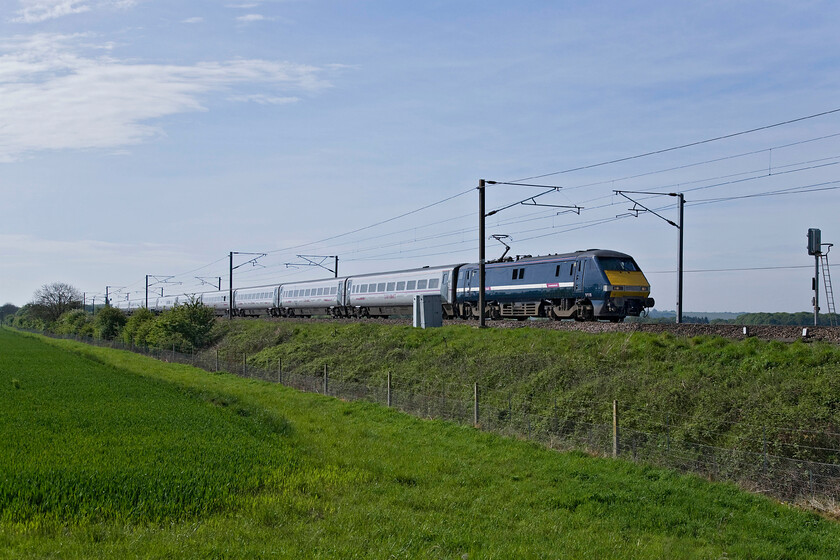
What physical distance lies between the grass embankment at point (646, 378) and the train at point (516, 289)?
462cm

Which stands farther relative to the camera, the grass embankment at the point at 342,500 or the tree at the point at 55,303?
the tree at the point at 55,303

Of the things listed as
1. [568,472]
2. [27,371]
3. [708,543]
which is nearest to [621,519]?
[708,543]

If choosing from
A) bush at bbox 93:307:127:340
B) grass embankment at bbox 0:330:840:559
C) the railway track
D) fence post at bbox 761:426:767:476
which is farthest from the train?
bush at bbox 93:307:127:340

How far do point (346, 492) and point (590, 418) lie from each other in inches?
350

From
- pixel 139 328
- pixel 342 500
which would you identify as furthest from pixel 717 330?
pixel 139 328

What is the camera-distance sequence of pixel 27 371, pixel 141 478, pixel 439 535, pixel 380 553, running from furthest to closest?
pixel 27 371 < pixel 141 478 < pixel 439 535 < pixel 380 553

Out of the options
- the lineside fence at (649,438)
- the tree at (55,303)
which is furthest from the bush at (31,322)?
the lineside fence at (649,438)

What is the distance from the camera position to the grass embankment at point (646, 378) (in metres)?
15.4

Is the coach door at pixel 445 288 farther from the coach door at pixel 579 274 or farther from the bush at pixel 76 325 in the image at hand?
the bush at pixel 76 325

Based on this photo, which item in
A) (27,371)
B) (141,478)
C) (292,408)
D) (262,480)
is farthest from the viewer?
(27,371)

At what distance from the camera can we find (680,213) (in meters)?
30.1

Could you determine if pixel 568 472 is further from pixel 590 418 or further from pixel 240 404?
pixel 240 404

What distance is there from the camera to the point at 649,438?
16922mm

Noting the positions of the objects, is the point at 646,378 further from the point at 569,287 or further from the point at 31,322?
the point at 31,322
